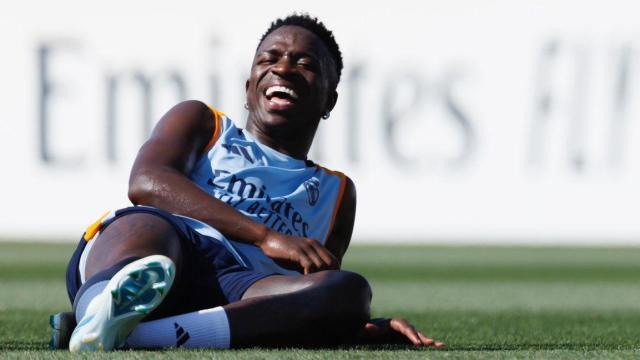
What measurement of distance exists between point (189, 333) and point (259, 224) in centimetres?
44

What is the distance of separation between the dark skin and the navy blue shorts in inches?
1.9

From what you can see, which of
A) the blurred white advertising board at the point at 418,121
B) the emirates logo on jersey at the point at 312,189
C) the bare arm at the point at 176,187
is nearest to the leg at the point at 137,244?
the bare arm at the point at 176,187

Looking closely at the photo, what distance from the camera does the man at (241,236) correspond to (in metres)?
2.79

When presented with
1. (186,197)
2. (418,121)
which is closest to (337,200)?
(186,197)

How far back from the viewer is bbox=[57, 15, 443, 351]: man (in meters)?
2.79

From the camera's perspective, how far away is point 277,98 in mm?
3576

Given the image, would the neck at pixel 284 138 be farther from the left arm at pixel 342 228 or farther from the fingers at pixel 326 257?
the fingers at pixel 326 257

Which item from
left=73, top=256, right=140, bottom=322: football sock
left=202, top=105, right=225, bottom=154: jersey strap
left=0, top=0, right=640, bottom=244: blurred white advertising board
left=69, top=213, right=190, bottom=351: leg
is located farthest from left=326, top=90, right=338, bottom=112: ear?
left=0, top=0, right=640, bottom=244: blurred white advertising board

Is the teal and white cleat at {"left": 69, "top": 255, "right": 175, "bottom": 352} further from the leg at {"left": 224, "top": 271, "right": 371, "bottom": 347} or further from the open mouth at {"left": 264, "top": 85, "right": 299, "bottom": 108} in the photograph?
the open mouth at {"left": 264, "top": 85, "right": 299, "bottom": 108}

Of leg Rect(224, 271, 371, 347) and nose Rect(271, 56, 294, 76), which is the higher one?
nose Rect(271, 56, 294, 76)

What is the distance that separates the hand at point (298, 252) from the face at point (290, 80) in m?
0.57

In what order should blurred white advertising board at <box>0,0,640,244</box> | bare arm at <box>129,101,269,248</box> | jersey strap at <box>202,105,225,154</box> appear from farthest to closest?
blurred white advertising board at <box>0,0,640,244</box> < jersey strap at <box>202,105,225,154</box> < bare arm at <box>129,101,269,248</box>

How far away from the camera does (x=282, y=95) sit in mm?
3570

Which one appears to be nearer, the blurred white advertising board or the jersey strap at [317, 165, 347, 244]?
the jersey strap at [317, 165, 347, 244]
